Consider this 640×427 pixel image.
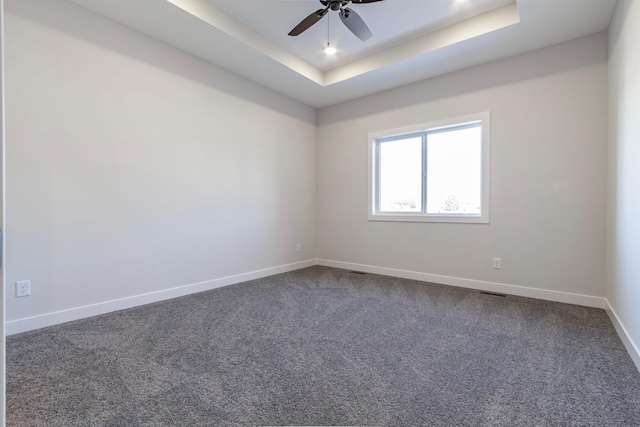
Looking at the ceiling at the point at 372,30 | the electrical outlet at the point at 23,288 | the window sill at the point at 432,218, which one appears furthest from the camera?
the window sill at the point at 432,218

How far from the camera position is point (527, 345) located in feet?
7.07

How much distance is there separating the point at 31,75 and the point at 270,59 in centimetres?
221

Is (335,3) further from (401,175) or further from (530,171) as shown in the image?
(530,171)

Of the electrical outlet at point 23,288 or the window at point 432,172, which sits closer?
Answer: the electrical outlet at point 23,288

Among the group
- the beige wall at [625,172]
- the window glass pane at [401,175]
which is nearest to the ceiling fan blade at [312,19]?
the beige wall at [625,172]

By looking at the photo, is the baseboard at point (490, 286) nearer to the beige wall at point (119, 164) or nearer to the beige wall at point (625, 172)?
the beige wall at point (625, 172)

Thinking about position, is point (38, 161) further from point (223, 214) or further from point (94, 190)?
point (223, 214)

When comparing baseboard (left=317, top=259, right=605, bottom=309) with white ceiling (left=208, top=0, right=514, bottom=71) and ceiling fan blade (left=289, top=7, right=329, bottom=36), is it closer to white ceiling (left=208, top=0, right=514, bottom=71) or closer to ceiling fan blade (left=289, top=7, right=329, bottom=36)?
white ceiling (left=208, top=0, right=514, bottom=71)

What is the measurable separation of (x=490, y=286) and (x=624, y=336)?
141 centimetres

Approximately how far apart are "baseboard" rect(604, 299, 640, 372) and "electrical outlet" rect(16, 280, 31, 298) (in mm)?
4380

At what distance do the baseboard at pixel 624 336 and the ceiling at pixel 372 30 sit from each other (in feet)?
8.82

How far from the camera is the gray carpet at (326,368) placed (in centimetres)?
143

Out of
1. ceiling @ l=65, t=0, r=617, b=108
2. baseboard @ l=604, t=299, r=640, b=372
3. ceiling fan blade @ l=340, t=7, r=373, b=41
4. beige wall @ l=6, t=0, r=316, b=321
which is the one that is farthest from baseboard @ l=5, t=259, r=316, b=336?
baseboard @ l=604, t=299, r=640, b=372

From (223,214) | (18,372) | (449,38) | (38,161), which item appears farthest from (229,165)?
(449,38)
